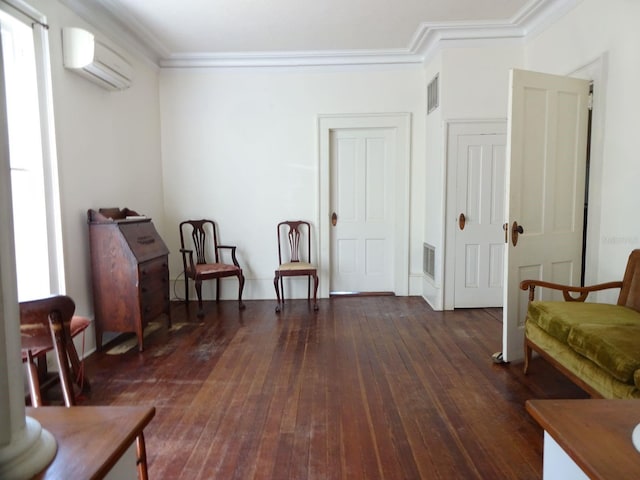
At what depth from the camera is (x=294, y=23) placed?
12.3ft

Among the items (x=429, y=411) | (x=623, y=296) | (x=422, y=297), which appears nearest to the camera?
(x=429, y=411)

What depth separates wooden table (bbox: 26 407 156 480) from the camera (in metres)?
0.73

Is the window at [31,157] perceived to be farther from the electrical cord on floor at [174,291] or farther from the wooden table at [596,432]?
the wooden table at [596,432]

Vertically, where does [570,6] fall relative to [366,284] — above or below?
above

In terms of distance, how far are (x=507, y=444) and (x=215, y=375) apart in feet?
6.07

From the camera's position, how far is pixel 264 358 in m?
3.04

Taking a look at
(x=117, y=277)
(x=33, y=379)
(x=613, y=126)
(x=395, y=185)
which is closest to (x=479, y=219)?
(x=395, y=185)

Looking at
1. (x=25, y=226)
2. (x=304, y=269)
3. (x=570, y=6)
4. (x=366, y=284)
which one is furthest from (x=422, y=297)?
(x=25, y=226)

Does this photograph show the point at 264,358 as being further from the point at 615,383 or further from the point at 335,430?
the point at 615,383

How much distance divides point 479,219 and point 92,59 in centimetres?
380

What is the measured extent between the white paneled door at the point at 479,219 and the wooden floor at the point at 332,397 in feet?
1.35

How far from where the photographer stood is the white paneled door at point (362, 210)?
479cm

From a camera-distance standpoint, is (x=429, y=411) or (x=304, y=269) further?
(x=304, y=269)

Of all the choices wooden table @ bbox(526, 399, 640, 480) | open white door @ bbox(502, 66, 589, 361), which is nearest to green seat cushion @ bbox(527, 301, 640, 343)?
open white door @ bbox(502, 66, 589, 361)
